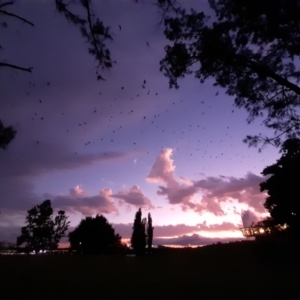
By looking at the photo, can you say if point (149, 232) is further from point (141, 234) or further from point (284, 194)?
point (284, 194)

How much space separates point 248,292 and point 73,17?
7.30m

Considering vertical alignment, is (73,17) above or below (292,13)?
below

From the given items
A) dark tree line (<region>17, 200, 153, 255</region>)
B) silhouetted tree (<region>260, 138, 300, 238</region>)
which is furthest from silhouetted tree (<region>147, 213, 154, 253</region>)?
silhouetted tree (<region>260, 138, 300, 238</region>)

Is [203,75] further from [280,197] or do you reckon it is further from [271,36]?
[280,197]

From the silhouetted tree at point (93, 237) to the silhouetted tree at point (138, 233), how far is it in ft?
21.4

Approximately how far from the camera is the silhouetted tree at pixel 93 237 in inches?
1763

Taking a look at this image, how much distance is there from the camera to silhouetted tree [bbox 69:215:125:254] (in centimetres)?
4478

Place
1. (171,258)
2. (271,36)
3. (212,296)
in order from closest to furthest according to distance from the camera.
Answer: (212,296) < (271,36) < (171,258)

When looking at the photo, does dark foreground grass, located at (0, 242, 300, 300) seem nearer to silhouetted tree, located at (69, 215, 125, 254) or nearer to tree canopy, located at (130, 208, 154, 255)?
tree canopy, located at (130, 208, 154, 255)

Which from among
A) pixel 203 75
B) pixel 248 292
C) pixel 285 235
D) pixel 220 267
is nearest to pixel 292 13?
pixel 203 75

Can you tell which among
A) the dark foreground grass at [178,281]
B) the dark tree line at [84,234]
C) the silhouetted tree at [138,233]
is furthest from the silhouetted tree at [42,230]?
the dark foreground grass at [178,281]

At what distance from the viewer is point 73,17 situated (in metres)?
7.04

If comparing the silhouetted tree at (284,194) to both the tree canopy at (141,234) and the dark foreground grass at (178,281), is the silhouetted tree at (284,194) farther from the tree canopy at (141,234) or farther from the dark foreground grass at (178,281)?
the tree canopy at (141,234)

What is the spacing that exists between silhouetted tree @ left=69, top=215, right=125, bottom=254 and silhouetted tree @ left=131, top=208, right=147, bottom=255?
6.52 meters
